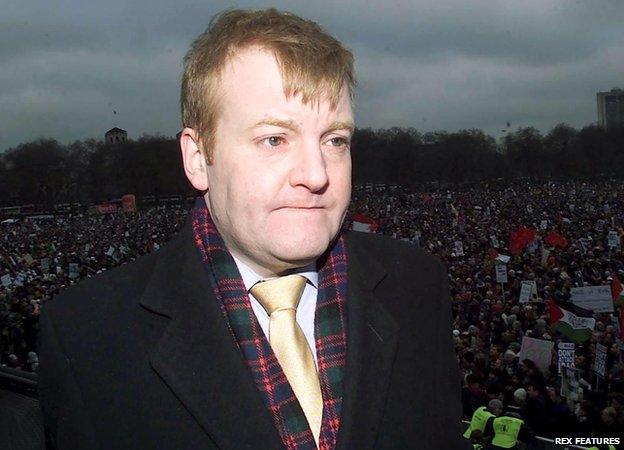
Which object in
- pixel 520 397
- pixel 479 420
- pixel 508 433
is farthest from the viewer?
pixel 520 397

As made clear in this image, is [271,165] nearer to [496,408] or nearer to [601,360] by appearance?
[496,408]

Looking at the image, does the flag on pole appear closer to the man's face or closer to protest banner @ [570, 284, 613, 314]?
protest banner @ [570, 284, 613, 314]

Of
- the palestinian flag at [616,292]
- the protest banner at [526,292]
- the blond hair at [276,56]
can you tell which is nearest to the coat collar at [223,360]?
the blond hair at [276,56]

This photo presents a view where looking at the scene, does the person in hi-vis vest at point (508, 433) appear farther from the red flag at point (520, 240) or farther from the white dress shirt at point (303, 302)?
the red flag at point (520, 240)

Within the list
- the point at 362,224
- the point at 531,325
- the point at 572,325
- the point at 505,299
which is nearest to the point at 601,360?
the point at 572,325

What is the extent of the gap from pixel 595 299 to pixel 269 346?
35.4 ft

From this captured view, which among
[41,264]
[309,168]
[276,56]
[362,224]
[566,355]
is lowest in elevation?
[566,355]

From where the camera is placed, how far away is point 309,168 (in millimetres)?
1466

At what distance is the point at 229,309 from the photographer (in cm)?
162

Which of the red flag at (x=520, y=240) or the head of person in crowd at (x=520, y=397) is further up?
the red flag at (x=520, y=240)

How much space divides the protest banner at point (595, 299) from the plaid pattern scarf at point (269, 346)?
34.2 ft

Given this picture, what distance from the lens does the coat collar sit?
149cm

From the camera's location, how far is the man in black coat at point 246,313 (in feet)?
4.86

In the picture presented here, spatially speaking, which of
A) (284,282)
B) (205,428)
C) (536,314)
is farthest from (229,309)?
(536,314)
